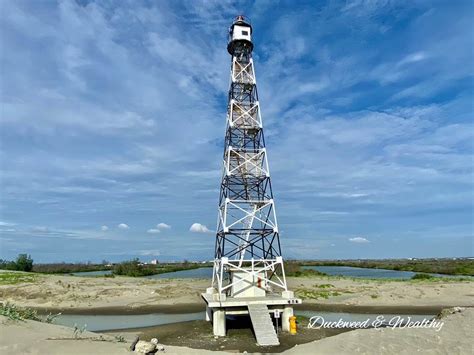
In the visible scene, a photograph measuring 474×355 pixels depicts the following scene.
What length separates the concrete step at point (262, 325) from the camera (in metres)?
17.2

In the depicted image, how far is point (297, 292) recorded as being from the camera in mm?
39062

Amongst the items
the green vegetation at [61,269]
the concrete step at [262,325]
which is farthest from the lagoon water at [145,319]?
the green vegetation at [61,269]

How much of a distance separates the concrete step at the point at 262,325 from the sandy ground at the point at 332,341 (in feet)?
8.47

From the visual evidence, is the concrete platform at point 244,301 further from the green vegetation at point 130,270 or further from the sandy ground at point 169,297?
the green vegetation at point 130,270

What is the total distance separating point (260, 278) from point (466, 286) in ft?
98.2

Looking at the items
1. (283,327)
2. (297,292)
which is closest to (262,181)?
(283,327)

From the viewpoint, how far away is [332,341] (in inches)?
583

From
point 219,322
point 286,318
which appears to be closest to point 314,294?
point 286,318

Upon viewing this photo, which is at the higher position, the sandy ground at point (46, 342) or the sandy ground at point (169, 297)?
the sandy ground at point (46, 342)

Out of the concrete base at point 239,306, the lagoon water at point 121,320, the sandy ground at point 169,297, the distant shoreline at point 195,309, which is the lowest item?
the lagoon water at point 121,320

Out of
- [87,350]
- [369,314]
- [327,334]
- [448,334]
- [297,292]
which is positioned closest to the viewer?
[87,350]

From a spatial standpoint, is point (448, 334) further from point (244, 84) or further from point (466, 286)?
point (466, 286)

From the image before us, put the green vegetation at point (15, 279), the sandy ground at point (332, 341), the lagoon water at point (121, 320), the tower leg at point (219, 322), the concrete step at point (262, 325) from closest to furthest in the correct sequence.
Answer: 1. the sandy ground at point (332, 341)
2. the concrete step at point (262, 325)
3. the tower leg at point (219, 322)
4. the lagoon water at point (121, 320)
5. the green vegetation at point (15, 279)

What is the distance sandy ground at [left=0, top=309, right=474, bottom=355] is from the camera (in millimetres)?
9641
